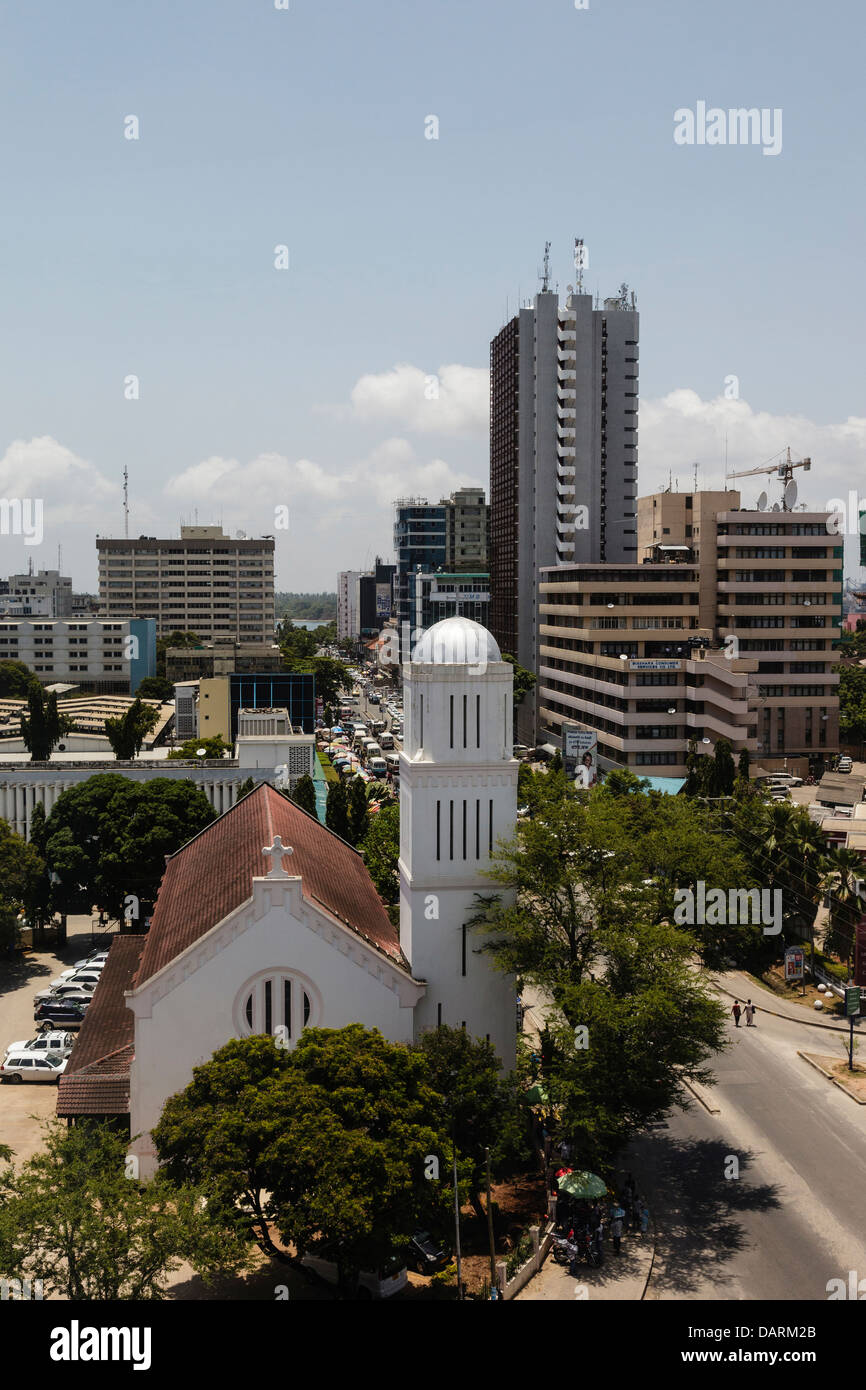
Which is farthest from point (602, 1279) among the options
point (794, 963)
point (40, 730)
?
point (40, 730)

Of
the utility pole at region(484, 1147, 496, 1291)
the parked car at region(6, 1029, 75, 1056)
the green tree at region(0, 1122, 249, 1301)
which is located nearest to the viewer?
the green tree at region(0, 1122, 249, 1301)

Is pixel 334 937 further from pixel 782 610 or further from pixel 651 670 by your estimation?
pixel 782 610

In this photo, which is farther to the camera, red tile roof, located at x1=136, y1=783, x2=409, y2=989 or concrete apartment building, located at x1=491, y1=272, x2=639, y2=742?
concrete apartment building, located at x1=491, y1=272, x2=639, y2=742

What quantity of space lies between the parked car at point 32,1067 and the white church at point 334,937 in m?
3.39

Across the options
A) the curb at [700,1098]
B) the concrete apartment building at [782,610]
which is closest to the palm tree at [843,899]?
the curb at [700,1098]

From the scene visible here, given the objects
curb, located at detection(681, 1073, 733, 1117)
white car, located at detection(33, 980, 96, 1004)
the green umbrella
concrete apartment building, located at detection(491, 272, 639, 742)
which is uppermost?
concrete apartment building, located at detection(491, 272, 639, 742)

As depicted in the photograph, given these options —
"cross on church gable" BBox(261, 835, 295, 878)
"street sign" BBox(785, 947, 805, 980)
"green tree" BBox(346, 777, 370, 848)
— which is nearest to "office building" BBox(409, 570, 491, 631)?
"green tree" BBox(346, 777, 370, 848)

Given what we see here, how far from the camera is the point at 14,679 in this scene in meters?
153

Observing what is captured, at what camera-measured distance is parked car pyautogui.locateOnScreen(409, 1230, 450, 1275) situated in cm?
2844

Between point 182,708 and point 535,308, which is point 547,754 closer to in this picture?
point 182,708

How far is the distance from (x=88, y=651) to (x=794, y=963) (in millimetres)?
130023

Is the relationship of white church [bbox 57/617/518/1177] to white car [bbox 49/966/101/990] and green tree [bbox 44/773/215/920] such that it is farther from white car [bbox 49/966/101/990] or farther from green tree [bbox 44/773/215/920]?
green tree [bbox 44/773/215/920]

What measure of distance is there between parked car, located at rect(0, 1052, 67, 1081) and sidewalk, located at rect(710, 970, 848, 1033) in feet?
80.3
